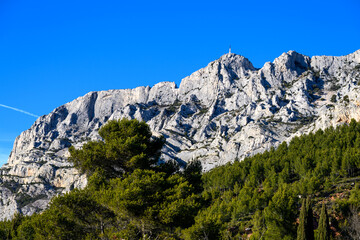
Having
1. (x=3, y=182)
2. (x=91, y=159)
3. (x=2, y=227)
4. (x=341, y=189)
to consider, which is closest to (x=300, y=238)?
(x=341, y=189)

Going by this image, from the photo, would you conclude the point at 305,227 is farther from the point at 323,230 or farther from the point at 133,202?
the point at 133,202

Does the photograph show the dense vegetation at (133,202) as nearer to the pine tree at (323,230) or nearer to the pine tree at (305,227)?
the pine tree at (323,230)

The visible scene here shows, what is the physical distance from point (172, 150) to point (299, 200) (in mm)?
115101

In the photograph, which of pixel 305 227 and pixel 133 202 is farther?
pixel 305 227

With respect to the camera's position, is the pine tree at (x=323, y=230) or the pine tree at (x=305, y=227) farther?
the pine tree at (x=305, y=227)

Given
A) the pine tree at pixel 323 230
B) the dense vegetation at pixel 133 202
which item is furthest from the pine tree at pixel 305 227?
the pine tree at pixel 323 230

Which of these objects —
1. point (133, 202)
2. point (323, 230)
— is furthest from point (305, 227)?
point (133, 202)

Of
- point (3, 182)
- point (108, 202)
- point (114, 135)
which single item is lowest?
point (108, 202)

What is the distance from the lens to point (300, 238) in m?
37.7

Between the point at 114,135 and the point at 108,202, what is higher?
the point at 114,135

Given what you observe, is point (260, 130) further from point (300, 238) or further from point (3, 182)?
point (3, 182)

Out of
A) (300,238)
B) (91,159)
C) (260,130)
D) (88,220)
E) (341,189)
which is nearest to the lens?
(88,220)

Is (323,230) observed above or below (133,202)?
below

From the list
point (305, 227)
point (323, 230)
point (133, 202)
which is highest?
point (133, 202)
